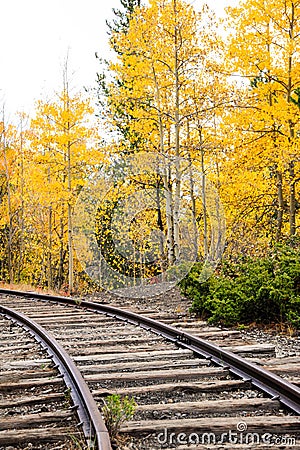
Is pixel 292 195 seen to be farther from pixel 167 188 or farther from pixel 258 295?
pixel 258 295

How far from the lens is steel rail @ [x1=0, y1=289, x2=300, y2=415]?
4.39 m

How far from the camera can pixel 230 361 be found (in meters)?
5.63

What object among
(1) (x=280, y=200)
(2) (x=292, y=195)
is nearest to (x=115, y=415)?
(2) (x=292, y=195)

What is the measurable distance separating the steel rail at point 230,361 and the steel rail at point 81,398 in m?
1.48

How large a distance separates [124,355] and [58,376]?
101 centimetres

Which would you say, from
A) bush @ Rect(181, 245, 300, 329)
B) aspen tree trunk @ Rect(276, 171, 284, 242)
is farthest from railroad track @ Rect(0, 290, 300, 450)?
aspen tree trunk @ Rect(276, 171, 284, 242)

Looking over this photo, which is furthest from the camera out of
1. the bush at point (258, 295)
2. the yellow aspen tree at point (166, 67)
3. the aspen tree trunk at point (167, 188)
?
the yellow aspen tree at point (166, 67)

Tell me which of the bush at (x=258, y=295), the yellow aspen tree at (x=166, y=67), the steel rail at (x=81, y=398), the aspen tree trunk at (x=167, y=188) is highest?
the yellow aspen tree at (x=166, y=67)

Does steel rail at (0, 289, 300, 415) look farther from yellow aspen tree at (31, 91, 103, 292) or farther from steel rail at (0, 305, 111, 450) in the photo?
yellow aspen tree at (31, 91, 103, 292)

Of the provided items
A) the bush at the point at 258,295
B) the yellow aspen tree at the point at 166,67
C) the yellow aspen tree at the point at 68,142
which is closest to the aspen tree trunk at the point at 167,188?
the yellow aspen tree at the point at 166,67

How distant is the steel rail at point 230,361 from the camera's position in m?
4.39

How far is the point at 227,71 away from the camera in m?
15.5

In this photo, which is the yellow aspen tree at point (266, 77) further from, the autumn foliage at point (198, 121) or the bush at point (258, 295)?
the bush at point (258, 295)

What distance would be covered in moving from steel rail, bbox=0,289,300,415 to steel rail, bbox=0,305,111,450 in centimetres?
148
